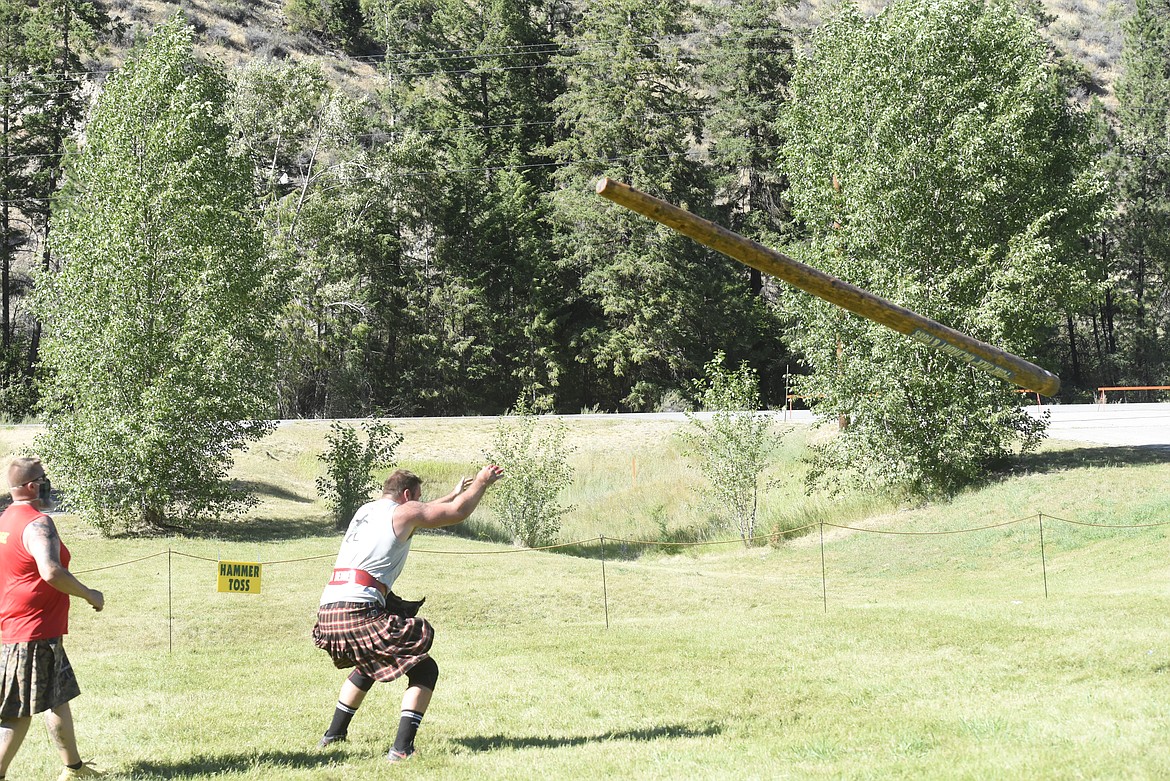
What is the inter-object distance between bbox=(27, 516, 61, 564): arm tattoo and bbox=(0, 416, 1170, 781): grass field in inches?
59.3

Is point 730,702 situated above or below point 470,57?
below

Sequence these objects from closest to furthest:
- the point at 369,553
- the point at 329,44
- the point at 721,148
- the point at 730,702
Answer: the point at 369,553 < the point at 730,702 < the point at 721,148 < the point at 329,44

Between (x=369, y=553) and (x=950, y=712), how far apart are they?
4407 mm

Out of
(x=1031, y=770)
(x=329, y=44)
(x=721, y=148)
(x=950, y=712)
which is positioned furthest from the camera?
(x=329, y=44)

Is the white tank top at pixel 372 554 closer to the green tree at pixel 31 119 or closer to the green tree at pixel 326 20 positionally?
the green tree at pixel 31 119

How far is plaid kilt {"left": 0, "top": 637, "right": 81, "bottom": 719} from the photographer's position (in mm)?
6191

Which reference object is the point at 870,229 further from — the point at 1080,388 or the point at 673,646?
the point at 1080,388

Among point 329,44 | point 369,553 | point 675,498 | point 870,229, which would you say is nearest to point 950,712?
point 369,553

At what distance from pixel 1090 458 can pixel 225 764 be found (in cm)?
2539

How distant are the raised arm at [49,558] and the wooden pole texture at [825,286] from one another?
3.88 meters

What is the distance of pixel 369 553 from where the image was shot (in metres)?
6.79

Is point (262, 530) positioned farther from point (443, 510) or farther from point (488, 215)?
point (488, 215)

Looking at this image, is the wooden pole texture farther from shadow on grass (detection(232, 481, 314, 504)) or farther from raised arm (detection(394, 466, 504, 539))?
shadow on grass (detection(232, 481, 314, 504))

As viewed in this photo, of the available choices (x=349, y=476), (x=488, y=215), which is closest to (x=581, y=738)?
(x=349, y=476)
